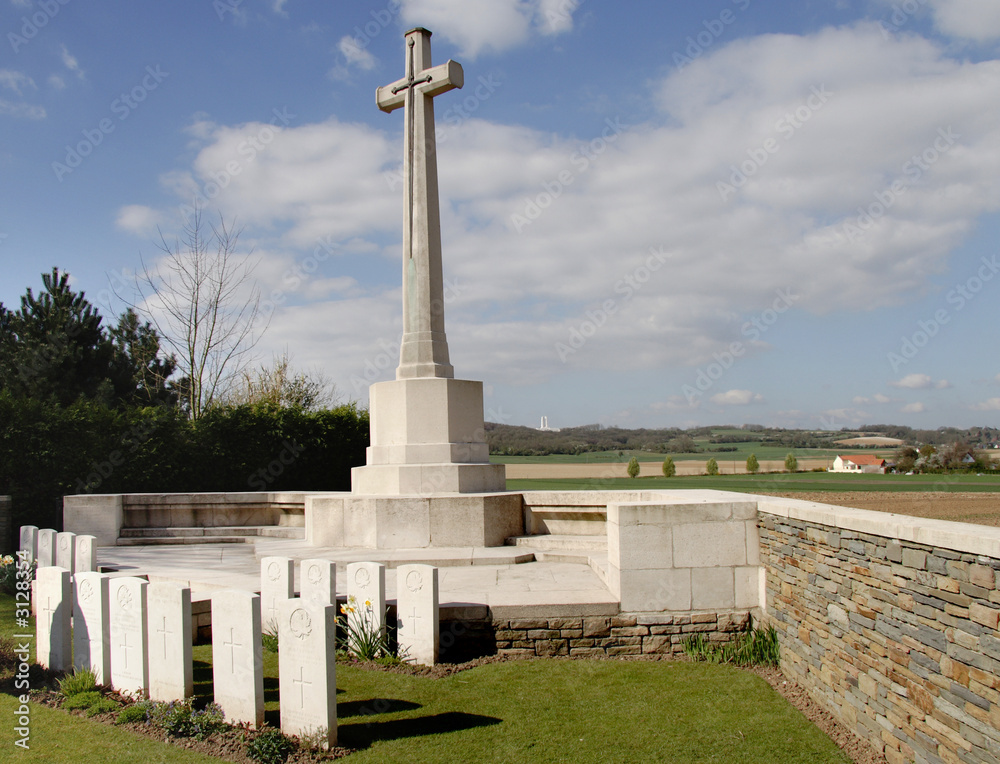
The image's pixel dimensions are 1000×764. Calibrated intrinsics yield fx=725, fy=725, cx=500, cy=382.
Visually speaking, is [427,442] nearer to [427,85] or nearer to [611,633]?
[611,633]

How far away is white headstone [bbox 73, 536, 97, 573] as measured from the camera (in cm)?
698

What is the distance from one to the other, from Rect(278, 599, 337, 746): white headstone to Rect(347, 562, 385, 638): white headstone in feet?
4.40

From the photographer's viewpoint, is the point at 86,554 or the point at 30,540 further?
the point at 30,540

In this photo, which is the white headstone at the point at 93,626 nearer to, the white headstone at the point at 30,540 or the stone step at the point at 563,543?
the white headstone at the point at 30,540

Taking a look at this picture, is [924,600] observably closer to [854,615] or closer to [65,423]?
[854,615]

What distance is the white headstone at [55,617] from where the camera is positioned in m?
4.80

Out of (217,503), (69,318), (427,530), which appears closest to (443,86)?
(427,530)

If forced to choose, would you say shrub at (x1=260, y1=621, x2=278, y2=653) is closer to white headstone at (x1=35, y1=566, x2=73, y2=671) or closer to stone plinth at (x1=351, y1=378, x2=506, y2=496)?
white headstone at (x1=35, y1=566, x2=73, y2=671)

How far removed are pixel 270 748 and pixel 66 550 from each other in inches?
185

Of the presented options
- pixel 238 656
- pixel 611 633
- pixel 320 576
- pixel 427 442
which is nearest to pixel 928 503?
pixel 427 442

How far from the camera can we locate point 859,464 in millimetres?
41188

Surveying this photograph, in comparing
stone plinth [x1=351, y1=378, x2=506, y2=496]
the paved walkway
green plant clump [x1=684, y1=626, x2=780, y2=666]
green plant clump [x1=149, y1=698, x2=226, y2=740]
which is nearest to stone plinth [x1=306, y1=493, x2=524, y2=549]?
the paved walkway

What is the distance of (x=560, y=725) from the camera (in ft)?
13.8

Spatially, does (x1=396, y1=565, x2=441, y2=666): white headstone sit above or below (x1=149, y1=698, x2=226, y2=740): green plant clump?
above
